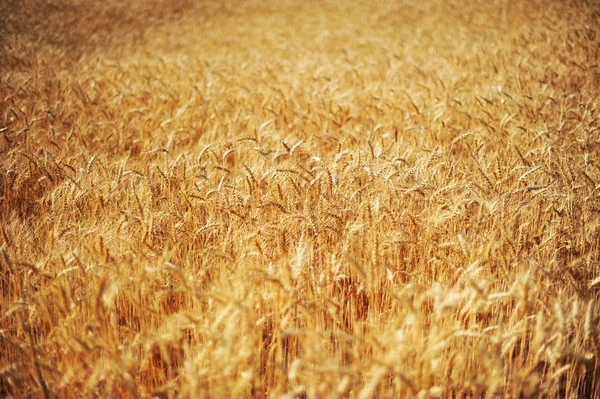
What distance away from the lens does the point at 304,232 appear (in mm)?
1842

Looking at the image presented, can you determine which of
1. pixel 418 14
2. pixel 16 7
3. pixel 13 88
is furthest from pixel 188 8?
pixel 13 88

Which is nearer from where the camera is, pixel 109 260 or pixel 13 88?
pixel 109 260

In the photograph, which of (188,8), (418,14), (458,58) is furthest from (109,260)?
(188,8)

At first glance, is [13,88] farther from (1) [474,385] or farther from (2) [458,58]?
(2) [458,58]

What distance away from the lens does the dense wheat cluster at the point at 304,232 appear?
1148 mm

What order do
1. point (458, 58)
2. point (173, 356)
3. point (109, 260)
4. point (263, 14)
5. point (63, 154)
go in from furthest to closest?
1. point (263, 14)
2. point (458, 58)
3. point (63, 154)
4. point (109, 260)
5. point (173, 356)

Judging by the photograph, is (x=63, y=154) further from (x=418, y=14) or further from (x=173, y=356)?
(x=418, y=14)

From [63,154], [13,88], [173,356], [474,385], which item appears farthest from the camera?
[13,88]

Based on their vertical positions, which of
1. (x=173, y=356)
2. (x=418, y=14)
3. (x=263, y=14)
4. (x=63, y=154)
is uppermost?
(x=263, y=14)

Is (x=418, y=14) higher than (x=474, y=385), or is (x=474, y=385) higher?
(x=418, y=14)

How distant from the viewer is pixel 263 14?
17.0 meters

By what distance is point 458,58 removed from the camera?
20.0 ft

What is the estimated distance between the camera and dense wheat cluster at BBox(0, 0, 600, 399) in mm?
1148

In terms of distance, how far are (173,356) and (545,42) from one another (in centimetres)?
828
